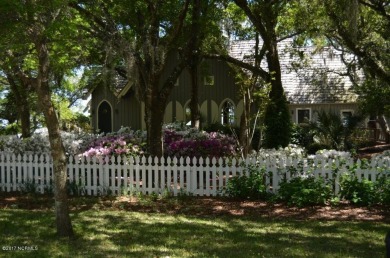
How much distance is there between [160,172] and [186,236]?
14.3ft

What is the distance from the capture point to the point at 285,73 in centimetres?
2886

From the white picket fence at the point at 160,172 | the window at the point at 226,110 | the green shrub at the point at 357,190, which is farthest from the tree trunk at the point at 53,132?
the window at the point at 226,110

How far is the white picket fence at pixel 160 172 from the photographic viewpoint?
1116 cm

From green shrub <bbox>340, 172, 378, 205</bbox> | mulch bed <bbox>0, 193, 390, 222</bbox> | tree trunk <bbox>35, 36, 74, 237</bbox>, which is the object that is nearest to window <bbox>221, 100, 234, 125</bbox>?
mulch bed <bbox>0, 193, 390, 222</bbox>

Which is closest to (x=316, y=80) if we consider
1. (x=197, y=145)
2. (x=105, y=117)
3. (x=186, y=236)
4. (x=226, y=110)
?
(x=226, y=110)

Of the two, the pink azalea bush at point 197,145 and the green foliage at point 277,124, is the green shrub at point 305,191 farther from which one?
the green foliage at point 277,124

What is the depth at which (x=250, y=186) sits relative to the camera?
1134 centimetres

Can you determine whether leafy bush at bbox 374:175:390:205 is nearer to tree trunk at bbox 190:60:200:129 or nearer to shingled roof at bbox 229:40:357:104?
tree trunk at bbox 190:60:200:129

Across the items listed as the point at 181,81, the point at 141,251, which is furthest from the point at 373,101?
the point at 141,251

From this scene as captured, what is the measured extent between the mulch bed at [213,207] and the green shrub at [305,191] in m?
0.18

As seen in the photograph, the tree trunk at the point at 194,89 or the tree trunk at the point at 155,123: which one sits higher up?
the tree trunk at the point at 194,89

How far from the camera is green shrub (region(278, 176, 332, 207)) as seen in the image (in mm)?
10508

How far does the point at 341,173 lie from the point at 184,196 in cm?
368

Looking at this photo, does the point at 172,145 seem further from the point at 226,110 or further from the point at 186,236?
the point at 226,110
